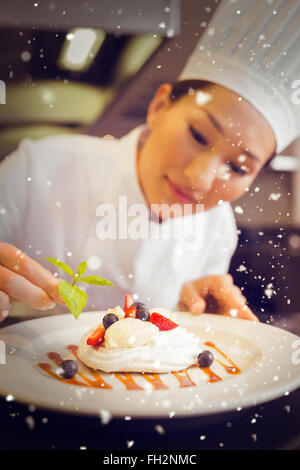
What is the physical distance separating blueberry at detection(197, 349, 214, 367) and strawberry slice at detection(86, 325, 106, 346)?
0.50 feet

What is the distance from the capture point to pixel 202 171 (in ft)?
2.86

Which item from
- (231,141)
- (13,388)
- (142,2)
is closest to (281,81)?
(231,141)

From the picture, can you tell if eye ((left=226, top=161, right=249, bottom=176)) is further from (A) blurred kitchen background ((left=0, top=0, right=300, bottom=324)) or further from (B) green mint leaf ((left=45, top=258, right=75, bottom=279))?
(B) green mint leaf ((left=45, top=258, right=75, bottom=279))

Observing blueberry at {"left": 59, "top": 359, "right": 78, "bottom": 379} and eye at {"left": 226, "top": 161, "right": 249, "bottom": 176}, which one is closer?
blueberry at {"left": 59, "top": 359, "right": 78, "bottom": 379}

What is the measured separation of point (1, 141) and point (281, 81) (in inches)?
20.9

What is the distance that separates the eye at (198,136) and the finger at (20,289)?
0.41 metres

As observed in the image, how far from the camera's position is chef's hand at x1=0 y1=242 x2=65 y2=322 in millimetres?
747

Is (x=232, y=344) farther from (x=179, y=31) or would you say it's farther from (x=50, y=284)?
(x=179, y=31)

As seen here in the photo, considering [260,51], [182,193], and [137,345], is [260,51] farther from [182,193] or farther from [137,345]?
[137,345]

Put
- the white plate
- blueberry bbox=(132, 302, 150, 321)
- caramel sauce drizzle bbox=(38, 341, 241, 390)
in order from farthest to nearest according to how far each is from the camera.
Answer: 1. blueberry bbox=(132, 302, 150, 321)
2. caramel sauce drizzle bbox=(38, 341, 241, 390)
3. the white plate

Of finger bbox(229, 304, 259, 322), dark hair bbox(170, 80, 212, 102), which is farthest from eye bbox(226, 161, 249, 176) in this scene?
finger bbox(229, 304, 259, 322)

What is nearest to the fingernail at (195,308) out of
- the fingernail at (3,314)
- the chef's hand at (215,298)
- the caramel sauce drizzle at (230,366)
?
the chef's hand at (215,298)

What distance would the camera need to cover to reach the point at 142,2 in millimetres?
825

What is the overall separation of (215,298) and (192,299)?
0.16 feet
